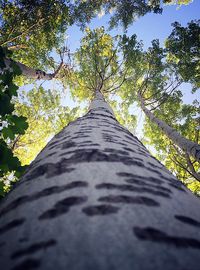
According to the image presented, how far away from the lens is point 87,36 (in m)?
11.6

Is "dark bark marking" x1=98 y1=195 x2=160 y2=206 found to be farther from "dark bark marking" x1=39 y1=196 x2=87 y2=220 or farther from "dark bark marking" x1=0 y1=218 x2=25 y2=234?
"dark bark marking" x1=0 y1=218 x2=25 y2=234

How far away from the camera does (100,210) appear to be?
2.14 feet

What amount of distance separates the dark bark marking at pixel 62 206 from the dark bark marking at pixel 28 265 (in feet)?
0.43

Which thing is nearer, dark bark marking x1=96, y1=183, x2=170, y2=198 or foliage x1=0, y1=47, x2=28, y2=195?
dark bark marking x1=96, y1=183, x2=170, y2=198

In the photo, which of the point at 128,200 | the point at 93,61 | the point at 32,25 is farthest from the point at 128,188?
the point at 93,61

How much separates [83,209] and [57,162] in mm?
416

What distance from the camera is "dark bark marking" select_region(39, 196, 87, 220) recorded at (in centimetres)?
65

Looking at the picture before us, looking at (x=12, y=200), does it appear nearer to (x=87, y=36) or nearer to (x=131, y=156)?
(x=131, y=156)

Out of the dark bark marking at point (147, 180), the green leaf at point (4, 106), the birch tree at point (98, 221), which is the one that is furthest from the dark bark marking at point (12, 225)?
the green leaf at point (4, 106)

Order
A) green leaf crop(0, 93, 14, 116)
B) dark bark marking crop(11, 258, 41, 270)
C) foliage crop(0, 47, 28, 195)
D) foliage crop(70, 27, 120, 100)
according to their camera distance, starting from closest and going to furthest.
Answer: dark bark marking crop(11, 258, 41, 270), foliage crop(0, 47, 28, 195), green leaf crop(0, 93, 14, 116), foliage crop(70, 27, 120, 100)

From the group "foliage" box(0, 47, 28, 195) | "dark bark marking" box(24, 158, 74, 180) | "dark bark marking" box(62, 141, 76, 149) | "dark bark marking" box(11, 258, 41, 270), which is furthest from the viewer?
"foliage" box(0, 47, 28, 195)

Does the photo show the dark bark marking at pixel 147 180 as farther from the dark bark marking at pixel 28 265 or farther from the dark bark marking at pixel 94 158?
the dark bark marking at pixel 28 265

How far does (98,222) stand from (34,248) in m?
0.16

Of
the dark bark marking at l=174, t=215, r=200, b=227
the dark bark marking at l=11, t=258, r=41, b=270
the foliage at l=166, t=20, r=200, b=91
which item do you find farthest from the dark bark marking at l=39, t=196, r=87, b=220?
the foliage at l=166, t=20, r=200, b=91
